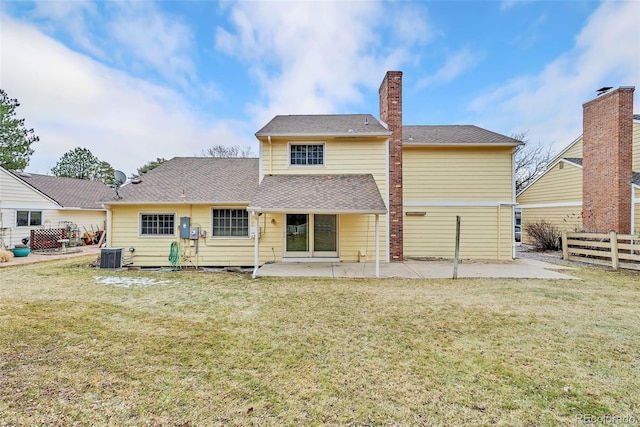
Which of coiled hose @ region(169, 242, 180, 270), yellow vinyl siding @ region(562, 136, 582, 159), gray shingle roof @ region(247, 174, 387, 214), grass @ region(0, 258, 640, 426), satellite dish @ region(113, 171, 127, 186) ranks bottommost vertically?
grass @ region(0, 258, 640, 426)

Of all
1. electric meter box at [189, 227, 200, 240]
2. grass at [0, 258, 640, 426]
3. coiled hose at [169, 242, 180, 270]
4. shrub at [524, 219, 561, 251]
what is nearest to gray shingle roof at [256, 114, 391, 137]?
electric meter box at [189, 227, 200, 240]

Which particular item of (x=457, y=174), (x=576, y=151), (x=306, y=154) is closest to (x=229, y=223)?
(x=306, y=154)

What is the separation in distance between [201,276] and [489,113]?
92.1 feet

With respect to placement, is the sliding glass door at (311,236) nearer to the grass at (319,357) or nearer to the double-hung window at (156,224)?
the grass at (319,357)

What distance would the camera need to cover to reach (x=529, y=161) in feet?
96.5

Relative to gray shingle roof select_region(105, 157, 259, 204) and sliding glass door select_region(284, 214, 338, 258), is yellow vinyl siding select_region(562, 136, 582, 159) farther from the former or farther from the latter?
gray shingle roof select_region(105, 157, 259, 204)

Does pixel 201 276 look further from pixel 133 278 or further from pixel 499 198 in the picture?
pixel 499 198

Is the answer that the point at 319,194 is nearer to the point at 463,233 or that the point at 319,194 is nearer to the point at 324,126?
the point at 324,126

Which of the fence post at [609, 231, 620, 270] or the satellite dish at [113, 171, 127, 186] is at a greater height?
the satellite dish at [113, 171, 127, 186]

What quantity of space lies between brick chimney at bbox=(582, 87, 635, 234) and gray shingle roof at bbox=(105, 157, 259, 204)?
579 inches

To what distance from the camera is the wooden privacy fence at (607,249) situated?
31.3ft

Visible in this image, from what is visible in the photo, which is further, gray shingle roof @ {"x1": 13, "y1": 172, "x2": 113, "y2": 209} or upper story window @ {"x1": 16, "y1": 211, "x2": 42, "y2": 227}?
gray shingle roof @ {"x1": 13, "y1": 172, "x2": 113, "y2": 209}

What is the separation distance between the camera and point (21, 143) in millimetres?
23875

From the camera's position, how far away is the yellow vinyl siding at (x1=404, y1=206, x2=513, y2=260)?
38.0 feet
